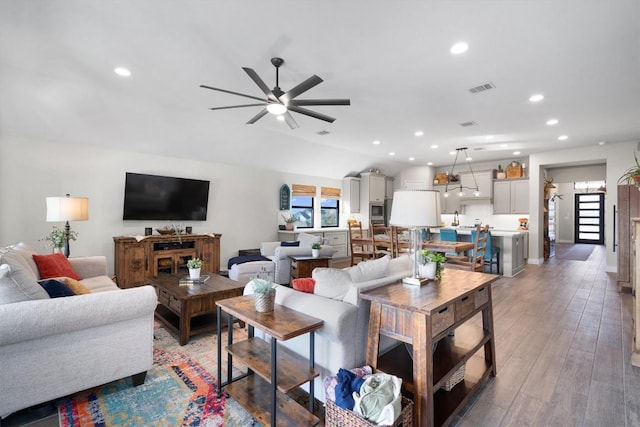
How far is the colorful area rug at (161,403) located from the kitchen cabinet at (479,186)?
8.08 metres

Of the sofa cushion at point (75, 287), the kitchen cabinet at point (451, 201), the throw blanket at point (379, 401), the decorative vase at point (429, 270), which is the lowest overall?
the throw blanket at point (379, 401)

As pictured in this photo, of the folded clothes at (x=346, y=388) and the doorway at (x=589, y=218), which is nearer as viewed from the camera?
the folded clothes at (x=346, y=388)

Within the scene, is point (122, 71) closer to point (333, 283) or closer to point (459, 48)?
point (333, 283)

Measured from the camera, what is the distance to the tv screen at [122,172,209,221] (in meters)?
5.18

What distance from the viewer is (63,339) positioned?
6.26 ft

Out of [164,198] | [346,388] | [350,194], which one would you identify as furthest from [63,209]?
[350,194]

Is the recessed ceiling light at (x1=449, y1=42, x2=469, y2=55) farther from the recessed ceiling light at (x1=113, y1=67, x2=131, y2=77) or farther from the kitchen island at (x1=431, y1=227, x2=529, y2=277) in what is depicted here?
the kitchen island at (x1=431, y1=227, x2=529, y2=277)

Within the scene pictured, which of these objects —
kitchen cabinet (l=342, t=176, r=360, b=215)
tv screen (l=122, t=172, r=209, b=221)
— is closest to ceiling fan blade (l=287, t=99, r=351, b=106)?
tv screen (l=122, t=172, r=209, b=221)

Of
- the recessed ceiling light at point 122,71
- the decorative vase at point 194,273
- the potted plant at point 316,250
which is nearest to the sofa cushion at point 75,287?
the decorative vase at point 194,273

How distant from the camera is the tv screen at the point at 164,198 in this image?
17.0ft

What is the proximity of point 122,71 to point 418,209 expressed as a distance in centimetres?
337

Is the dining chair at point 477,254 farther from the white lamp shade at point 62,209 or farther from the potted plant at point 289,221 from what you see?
the white lamp shade at point 62,209

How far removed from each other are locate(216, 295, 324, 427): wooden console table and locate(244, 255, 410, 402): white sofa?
7 centimetres

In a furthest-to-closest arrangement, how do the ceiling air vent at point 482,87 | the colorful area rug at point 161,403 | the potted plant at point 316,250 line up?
the potted plant at point 316,250 → the ceiling air vent at point 482,87 → the colorful area rug at point 161,403
